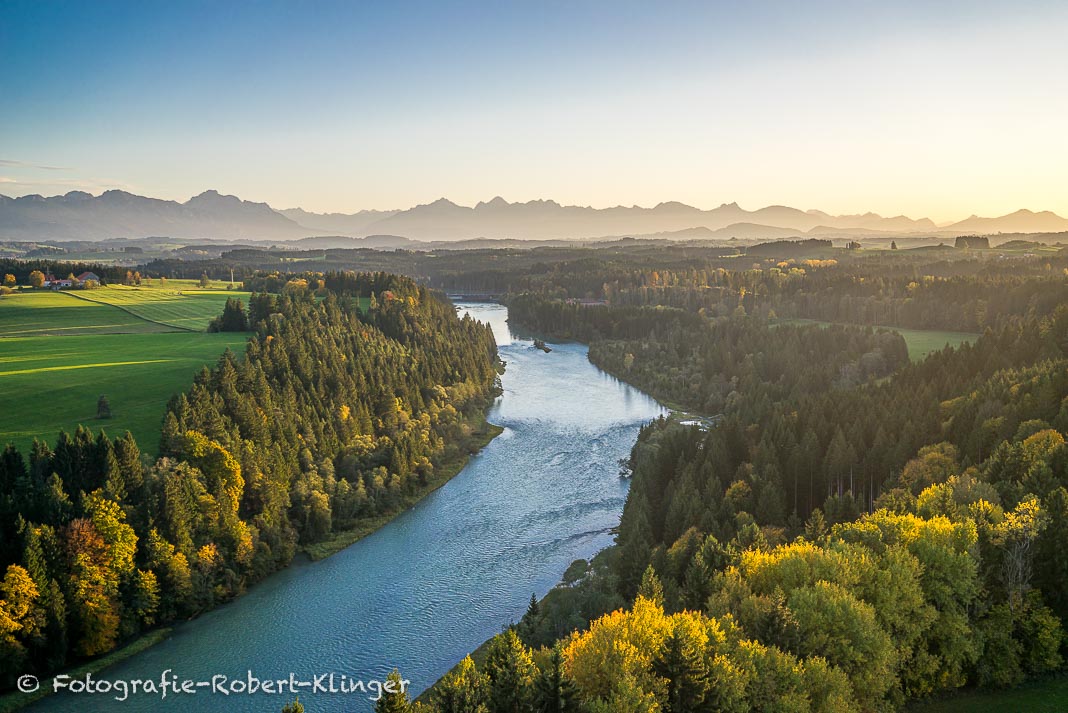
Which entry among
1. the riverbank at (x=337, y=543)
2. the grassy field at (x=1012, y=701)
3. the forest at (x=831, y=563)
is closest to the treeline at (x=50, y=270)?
the riverbank at (x=337, y=543)

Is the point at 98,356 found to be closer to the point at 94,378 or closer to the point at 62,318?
the point at 94,378

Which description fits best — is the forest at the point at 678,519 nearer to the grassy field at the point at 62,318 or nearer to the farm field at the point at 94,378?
the farm field at the point at 94,378

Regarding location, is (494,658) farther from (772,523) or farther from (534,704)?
(772,523)

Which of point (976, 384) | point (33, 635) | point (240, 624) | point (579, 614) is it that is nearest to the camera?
point (33, 635)

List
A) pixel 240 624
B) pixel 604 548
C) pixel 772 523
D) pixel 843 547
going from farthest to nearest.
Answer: pixel 604 548, pixel 772 523, pixel 240 624, pixel 843 547

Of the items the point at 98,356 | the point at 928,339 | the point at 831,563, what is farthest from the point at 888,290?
the point at 98,356

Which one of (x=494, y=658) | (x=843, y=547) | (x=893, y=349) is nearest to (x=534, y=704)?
(x=494, y=658)

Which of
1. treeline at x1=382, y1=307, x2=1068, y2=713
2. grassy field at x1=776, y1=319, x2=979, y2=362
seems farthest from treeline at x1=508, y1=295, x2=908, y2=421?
treeline at x1=382, y1=307, x2=1068, y2=713
